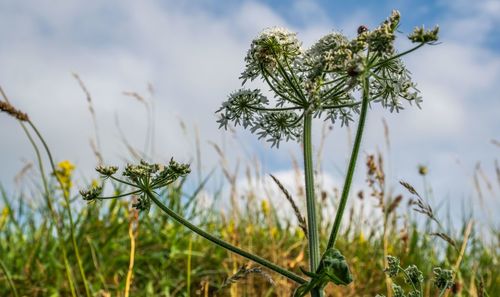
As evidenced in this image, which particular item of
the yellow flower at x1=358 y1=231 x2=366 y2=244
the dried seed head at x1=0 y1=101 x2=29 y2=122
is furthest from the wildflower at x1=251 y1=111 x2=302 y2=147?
the yellow flower at x1=358 y1=231 x2=366 y2=244

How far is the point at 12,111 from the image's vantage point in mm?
3066

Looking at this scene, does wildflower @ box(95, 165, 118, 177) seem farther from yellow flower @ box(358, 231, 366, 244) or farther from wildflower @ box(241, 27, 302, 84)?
yellow flower @ box(358, 231, 366, 244)

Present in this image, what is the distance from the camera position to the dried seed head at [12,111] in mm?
3004

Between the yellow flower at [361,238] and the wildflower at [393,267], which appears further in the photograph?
the yellow flower at [361,238]

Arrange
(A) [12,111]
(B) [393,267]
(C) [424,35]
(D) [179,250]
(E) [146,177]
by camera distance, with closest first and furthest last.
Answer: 1. (C) [424,35]
2. (E) [146,177]
3. (B) [393,267]
4. (A) [12,111]
5. (D) [179,250]

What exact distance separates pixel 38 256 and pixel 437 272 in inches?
151

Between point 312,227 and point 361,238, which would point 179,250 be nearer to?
point 361,238

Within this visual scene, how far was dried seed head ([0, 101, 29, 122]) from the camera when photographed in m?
3.00

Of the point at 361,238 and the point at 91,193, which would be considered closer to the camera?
the point at 91,193

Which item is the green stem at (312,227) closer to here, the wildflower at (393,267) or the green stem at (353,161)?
the green stem at (353,161)

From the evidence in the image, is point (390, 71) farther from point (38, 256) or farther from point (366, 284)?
point (38, 256)

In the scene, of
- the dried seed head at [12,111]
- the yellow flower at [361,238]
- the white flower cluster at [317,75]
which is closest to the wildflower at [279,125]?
the white flower cluster at [317,75]

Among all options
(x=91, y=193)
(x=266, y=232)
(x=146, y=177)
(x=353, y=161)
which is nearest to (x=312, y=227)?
(x=353, y=161)

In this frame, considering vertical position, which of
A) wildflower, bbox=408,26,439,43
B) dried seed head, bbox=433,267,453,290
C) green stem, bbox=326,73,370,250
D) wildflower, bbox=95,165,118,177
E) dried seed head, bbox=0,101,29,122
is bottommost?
dried seed head, bbox=433,267,453,290
